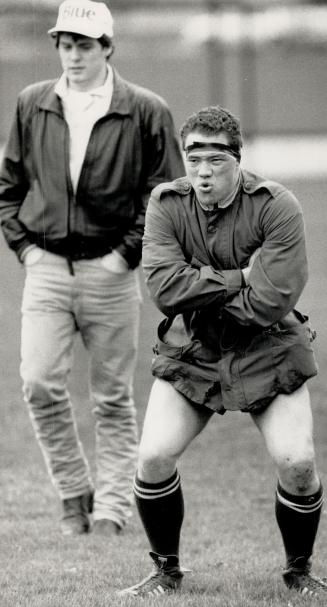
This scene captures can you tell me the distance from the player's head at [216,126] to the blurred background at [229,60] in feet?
33.3

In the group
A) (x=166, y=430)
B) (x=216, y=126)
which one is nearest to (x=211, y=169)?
(x=216, y=126)

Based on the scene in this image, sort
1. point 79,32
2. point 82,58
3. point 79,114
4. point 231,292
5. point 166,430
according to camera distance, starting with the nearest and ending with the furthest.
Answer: point 231,292 → point 166,430 → point 79,32 → point 82,58 → point 79,114

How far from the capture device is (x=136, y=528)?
21.3 ft

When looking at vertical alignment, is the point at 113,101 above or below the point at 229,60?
above

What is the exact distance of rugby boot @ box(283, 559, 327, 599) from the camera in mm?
4874

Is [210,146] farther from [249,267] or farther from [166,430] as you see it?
[166,430]

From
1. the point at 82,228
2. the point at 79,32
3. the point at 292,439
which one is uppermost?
the point at 79,32

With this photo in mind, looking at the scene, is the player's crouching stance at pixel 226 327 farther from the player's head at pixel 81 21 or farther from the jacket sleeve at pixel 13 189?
the jacket sleeve at pixel 13 189

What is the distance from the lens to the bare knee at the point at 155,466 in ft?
15.8

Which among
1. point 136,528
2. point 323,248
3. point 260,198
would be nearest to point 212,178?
point 260,198

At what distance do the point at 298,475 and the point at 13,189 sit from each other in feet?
8.53

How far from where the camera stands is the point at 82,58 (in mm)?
6172

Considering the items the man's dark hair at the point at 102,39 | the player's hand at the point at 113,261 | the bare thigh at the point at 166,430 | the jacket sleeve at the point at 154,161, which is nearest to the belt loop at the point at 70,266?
the player's hand at the point at 113,261

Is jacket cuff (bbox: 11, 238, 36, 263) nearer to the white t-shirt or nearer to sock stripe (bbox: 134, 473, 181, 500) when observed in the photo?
the white t-shirt
